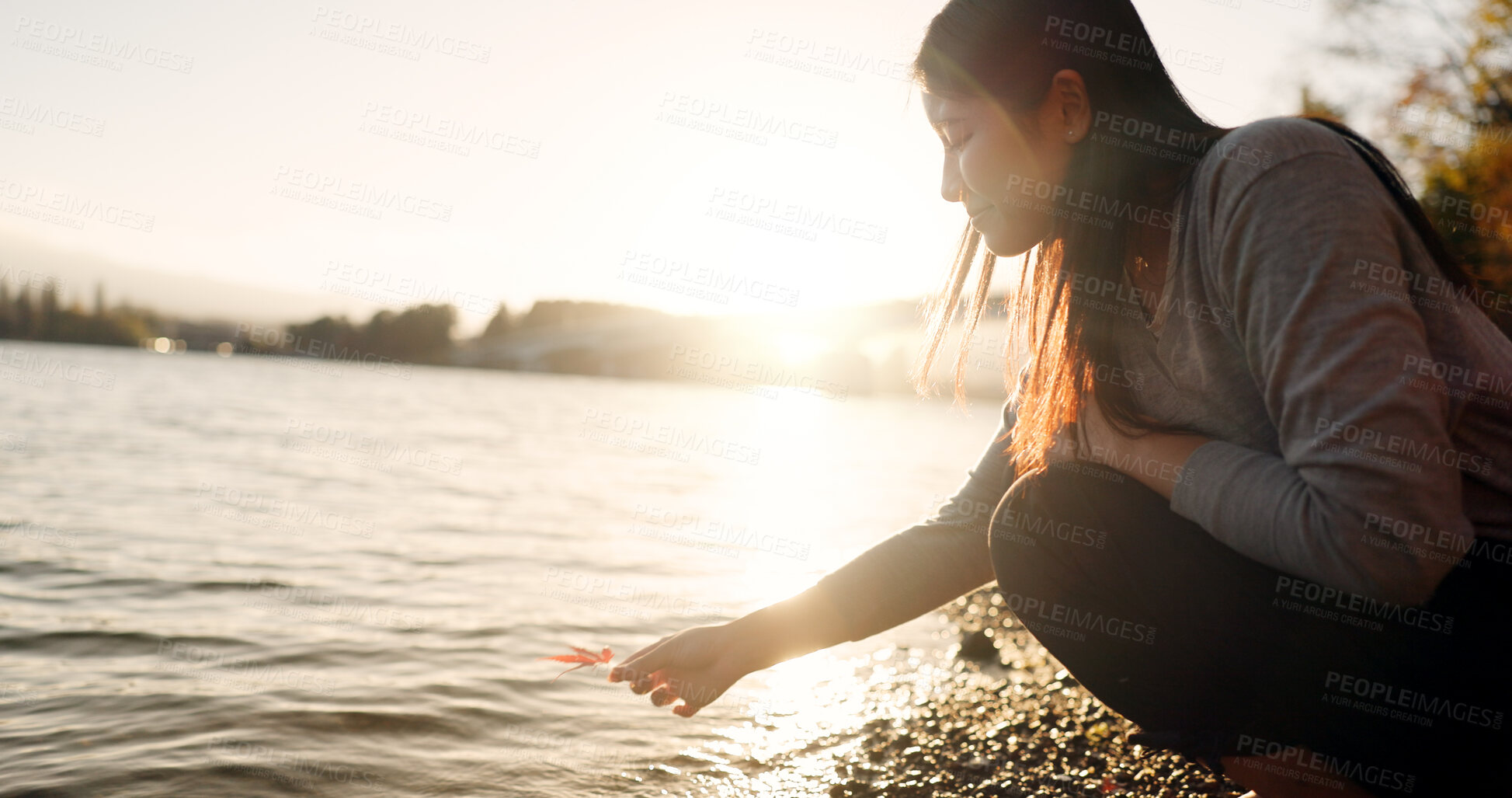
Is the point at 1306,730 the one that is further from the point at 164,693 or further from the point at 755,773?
the point at 164,693

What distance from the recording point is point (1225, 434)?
1555mm

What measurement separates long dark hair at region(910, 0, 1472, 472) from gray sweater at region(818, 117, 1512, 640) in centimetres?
9

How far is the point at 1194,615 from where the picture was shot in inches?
62.7

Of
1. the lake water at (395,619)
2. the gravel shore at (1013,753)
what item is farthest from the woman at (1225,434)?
the gravel shore at (1013,753)

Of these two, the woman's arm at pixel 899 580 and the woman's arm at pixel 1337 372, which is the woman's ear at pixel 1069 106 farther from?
the woman's arm at pixel 899 580

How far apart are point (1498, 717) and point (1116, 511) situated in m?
0.59

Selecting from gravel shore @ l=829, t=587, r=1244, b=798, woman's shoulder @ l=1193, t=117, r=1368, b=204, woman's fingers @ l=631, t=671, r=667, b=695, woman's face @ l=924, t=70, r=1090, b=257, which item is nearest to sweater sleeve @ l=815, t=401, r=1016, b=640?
woman's fingers @ l=631, t=671, r=667, b=695

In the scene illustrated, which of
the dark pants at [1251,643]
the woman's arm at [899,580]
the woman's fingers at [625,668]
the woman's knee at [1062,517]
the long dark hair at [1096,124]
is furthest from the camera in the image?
the woman's arm at [899,580]

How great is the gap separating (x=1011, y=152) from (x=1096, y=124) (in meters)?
0.14

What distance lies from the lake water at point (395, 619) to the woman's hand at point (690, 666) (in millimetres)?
978

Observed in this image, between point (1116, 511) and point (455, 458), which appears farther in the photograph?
point (455, 458)

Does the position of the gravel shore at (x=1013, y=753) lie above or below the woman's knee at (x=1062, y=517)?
below

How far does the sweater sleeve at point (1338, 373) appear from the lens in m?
1.21

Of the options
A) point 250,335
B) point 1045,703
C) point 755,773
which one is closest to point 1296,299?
point 755,773
